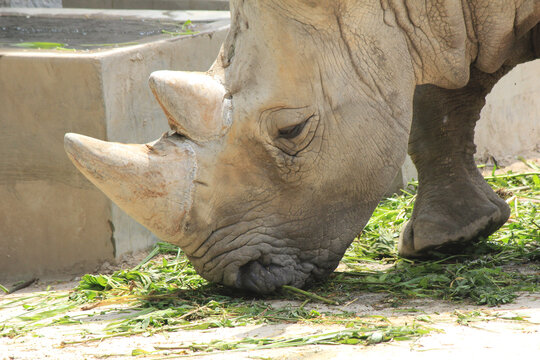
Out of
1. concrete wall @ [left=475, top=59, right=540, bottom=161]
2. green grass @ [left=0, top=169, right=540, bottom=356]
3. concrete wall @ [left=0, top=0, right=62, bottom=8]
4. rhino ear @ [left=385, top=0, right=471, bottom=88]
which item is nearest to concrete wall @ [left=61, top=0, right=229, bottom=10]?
concrete wall @ [left=0, top=0, right=62, bottom=8]

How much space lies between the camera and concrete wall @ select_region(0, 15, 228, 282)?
5.01 m

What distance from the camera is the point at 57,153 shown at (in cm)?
509

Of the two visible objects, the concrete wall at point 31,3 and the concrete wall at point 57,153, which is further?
the concrete wall at point 31,3

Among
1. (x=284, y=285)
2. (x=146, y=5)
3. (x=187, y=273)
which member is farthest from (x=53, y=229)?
(x=146, y=5)

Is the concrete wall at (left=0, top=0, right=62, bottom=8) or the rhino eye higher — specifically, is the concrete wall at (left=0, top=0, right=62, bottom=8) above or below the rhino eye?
above

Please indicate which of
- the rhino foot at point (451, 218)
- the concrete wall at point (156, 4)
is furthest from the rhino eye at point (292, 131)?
the concrete wall at point (156, 4)

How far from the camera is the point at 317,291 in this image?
4137 millimetres

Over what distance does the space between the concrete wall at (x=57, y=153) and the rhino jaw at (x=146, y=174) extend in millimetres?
1363

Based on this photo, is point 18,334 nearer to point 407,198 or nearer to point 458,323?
point 458,323

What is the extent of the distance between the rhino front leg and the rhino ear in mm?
837

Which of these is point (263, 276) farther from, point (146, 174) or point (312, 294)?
point (146, 174)

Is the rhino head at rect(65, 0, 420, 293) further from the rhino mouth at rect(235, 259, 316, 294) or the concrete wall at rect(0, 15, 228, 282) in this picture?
the concrete wall at rect(0, 15, 228, 282)

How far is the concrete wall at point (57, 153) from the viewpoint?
16.4 ft

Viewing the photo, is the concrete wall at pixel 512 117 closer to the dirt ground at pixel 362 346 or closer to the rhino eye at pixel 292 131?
the dirt ground at pixel 362 346
